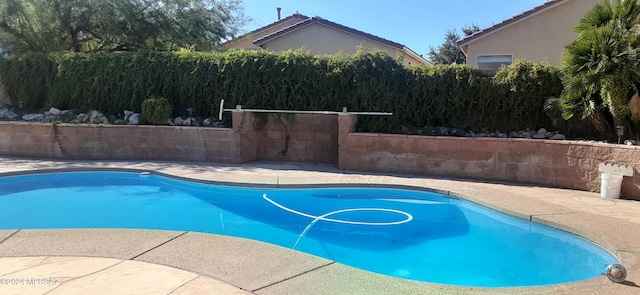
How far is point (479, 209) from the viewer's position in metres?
7.03

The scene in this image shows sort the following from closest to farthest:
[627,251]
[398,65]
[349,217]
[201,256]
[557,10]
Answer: [201,256] < [627,251] < [349,217] < [398,65] < [557,10]

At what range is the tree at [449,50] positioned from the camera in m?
32.5

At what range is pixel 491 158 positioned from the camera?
28.7 feet

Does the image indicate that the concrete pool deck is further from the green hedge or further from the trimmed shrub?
the trimmed shrub

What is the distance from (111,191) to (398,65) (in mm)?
7260

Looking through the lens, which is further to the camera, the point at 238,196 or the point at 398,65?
the point at 398,65

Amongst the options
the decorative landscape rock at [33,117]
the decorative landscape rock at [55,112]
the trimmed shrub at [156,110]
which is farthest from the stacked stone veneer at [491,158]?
the decorative landscape rock at [33,117]

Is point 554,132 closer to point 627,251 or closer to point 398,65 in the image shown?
point 398,65

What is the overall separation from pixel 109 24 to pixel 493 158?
42.1 feet

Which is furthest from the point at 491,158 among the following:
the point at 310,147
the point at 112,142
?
the point at 112,142

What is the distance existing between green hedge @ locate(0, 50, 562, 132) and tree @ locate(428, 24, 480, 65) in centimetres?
2355

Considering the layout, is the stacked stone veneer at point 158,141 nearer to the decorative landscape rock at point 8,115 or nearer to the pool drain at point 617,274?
the decorative landscape rock at point 8,115

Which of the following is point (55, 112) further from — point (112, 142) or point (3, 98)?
point (3, 98)

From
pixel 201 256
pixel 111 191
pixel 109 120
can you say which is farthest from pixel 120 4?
pixel 201 256
